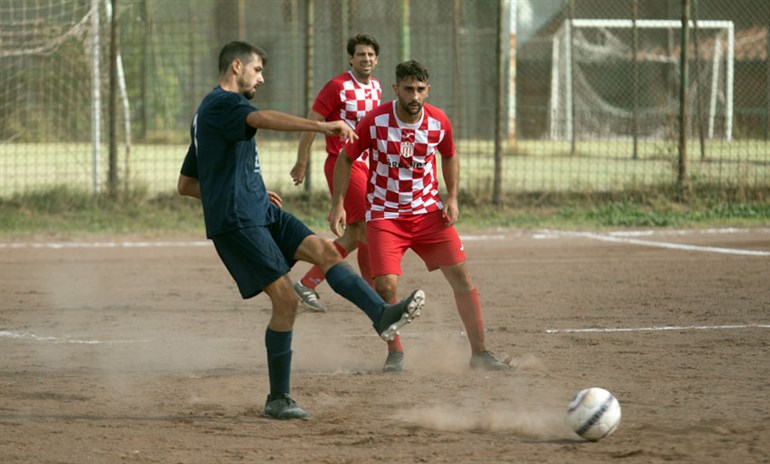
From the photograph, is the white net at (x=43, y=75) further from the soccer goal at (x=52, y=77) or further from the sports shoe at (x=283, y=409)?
the sports shoe at (x=283, y=409)

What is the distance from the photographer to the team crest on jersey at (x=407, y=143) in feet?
23.6

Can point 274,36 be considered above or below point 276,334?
above

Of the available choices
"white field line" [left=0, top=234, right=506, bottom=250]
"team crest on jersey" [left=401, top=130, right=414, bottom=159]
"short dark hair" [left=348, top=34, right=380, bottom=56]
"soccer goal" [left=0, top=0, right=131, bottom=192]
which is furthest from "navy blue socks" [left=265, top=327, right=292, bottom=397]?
"soccer goal" [left=0, top=0, right=131, bottom=192]

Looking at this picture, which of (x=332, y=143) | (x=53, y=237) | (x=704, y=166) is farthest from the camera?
(x=704, y=166)

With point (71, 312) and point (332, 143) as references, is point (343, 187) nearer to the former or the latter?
point (332, 143)

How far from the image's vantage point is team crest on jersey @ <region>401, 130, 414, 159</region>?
23.6ft

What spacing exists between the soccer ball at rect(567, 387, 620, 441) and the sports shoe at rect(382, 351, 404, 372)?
2015 mm

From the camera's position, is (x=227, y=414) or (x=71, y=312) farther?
(x=71, y=312)

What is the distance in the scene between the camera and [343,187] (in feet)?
24.1

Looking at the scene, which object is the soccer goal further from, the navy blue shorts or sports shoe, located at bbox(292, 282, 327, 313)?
the navy blue shorts

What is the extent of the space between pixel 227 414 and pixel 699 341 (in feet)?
11.8

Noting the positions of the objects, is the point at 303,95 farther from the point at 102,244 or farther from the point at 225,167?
the point at 225,167

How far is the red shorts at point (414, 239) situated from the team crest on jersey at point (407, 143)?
1.34ft

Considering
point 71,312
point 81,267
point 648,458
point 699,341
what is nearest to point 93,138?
point 81,267
